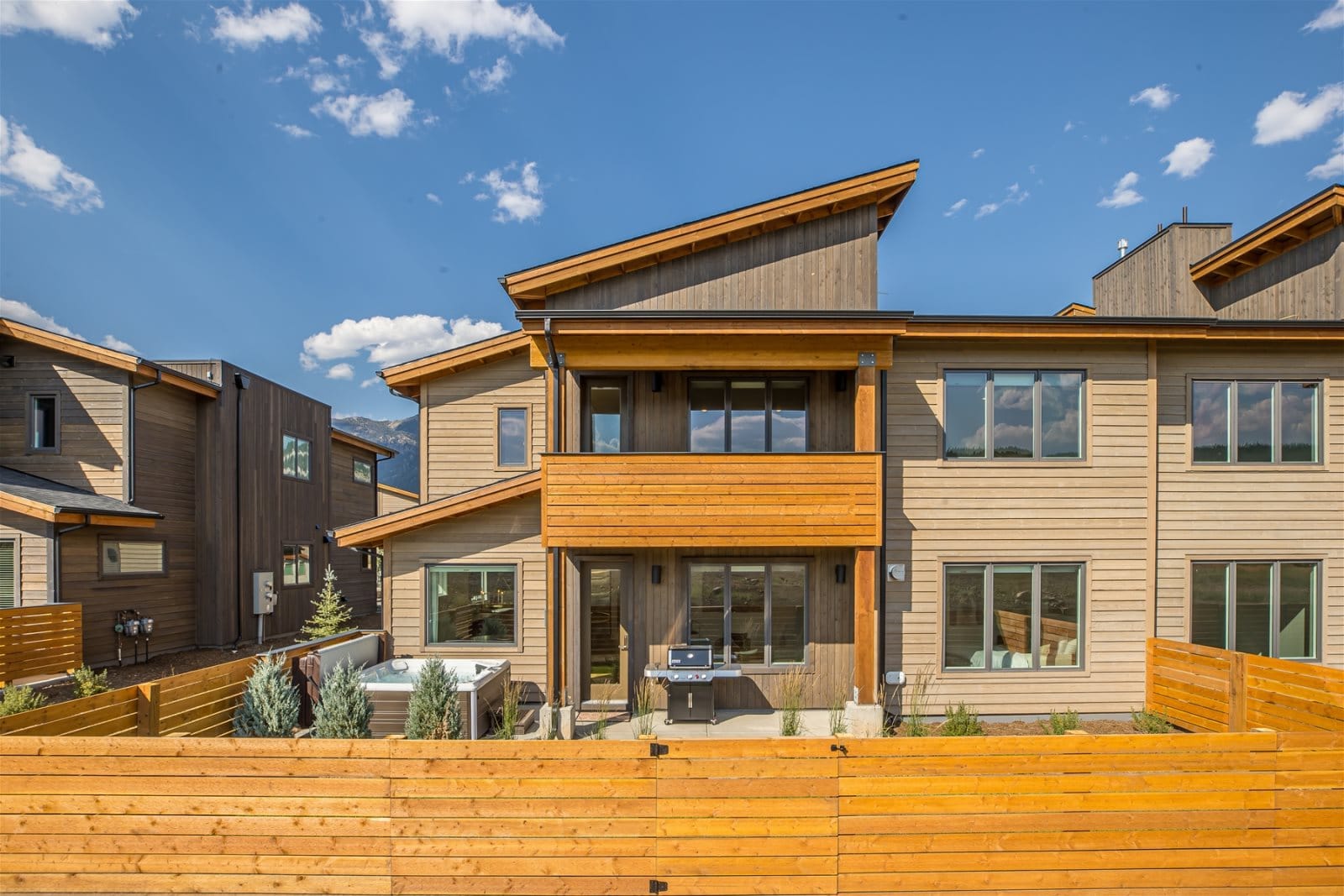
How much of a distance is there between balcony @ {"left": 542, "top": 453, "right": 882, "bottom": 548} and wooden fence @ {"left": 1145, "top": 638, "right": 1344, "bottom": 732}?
4.51 meters

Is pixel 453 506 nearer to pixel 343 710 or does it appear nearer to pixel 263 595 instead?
pixel 343 710

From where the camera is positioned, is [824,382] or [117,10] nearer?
[824,382]

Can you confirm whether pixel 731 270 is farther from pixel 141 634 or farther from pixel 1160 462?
pixel 141 634

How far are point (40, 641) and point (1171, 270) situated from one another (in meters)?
20.4

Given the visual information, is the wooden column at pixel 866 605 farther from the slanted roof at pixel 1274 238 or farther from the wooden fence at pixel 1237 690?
the slanted roof at pixel 1274 238

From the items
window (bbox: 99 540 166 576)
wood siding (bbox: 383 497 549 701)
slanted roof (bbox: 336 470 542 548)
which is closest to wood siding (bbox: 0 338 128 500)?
window (bbox: 99 540 166 576)

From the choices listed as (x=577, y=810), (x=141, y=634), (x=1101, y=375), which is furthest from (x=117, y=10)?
(x=1101, y=375)

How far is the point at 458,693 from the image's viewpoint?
7648mm

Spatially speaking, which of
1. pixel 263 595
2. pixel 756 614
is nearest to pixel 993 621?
pixel 756 614

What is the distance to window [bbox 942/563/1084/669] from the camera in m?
9.02

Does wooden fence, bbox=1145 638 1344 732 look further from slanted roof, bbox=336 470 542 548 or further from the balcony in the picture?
slanted roof, bbox=336 470 542 548

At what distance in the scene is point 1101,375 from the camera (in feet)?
30.3

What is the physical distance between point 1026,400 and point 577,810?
832 cm

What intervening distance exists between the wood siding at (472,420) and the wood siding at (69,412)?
23.0ft
